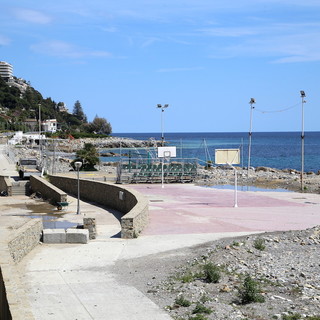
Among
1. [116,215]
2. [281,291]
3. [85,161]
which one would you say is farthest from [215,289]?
[85,161]

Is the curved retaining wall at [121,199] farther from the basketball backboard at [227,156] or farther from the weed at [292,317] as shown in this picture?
the weed at [292,317]

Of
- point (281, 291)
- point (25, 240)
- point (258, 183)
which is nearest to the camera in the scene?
point (281, 291)

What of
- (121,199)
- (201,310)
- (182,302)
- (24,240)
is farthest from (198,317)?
(121,199)

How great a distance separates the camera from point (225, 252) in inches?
645

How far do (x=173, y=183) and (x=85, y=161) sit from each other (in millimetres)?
17575

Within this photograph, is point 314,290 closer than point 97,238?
Yes

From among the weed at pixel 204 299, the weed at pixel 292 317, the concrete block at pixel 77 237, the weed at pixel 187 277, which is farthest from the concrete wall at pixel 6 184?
the weed at pixel 292 317

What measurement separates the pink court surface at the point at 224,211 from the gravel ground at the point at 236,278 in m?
2.88

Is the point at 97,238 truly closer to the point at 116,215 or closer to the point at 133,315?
the point at 116,215

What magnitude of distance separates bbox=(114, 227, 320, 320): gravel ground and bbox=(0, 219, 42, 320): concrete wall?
2709 millimetres

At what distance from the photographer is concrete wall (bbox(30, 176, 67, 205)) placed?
2954cm

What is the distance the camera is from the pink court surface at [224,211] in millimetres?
21594

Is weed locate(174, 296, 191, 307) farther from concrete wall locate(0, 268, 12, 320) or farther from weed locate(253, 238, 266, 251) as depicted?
weed locate(253, 238, 266, 251)

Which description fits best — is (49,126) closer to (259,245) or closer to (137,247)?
(137,247)
